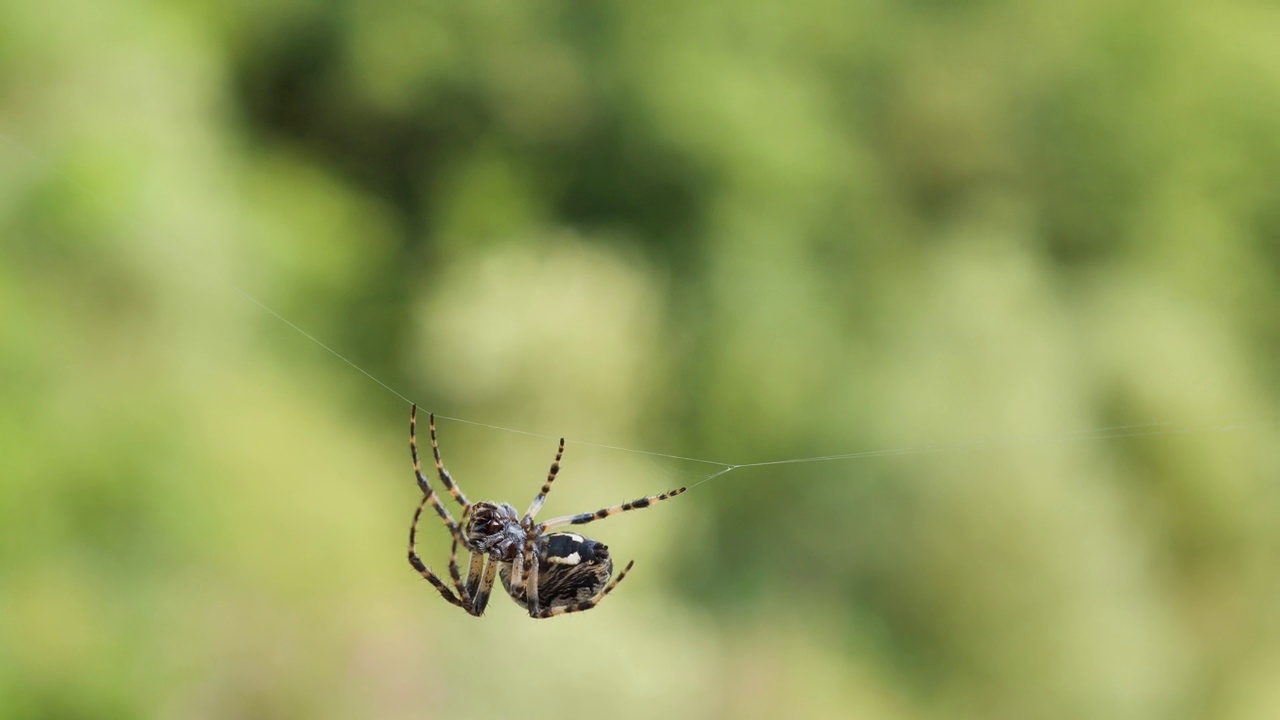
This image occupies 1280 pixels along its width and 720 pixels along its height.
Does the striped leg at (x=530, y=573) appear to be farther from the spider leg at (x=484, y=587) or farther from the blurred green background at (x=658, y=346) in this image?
the blurred green background at (x=658, y=346)

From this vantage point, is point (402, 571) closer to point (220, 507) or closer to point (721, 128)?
point (220, 507)

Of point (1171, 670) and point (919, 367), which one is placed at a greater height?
point (919, 367)

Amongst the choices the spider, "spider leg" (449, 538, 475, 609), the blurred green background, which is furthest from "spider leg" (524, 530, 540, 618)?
the blurred green background

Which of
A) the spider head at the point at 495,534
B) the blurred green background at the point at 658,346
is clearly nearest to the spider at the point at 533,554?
the spider head at the point at 495,534

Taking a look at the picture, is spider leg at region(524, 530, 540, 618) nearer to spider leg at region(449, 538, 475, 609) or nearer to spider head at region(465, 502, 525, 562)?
spider head at region(465, 502, 525, 562)

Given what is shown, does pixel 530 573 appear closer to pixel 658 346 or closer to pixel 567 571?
pixel 567 571

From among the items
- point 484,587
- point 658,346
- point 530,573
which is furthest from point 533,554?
point 658,346

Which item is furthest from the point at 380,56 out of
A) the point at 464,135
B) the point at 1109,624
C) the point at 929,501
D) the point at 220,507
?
the point at 1109,624
